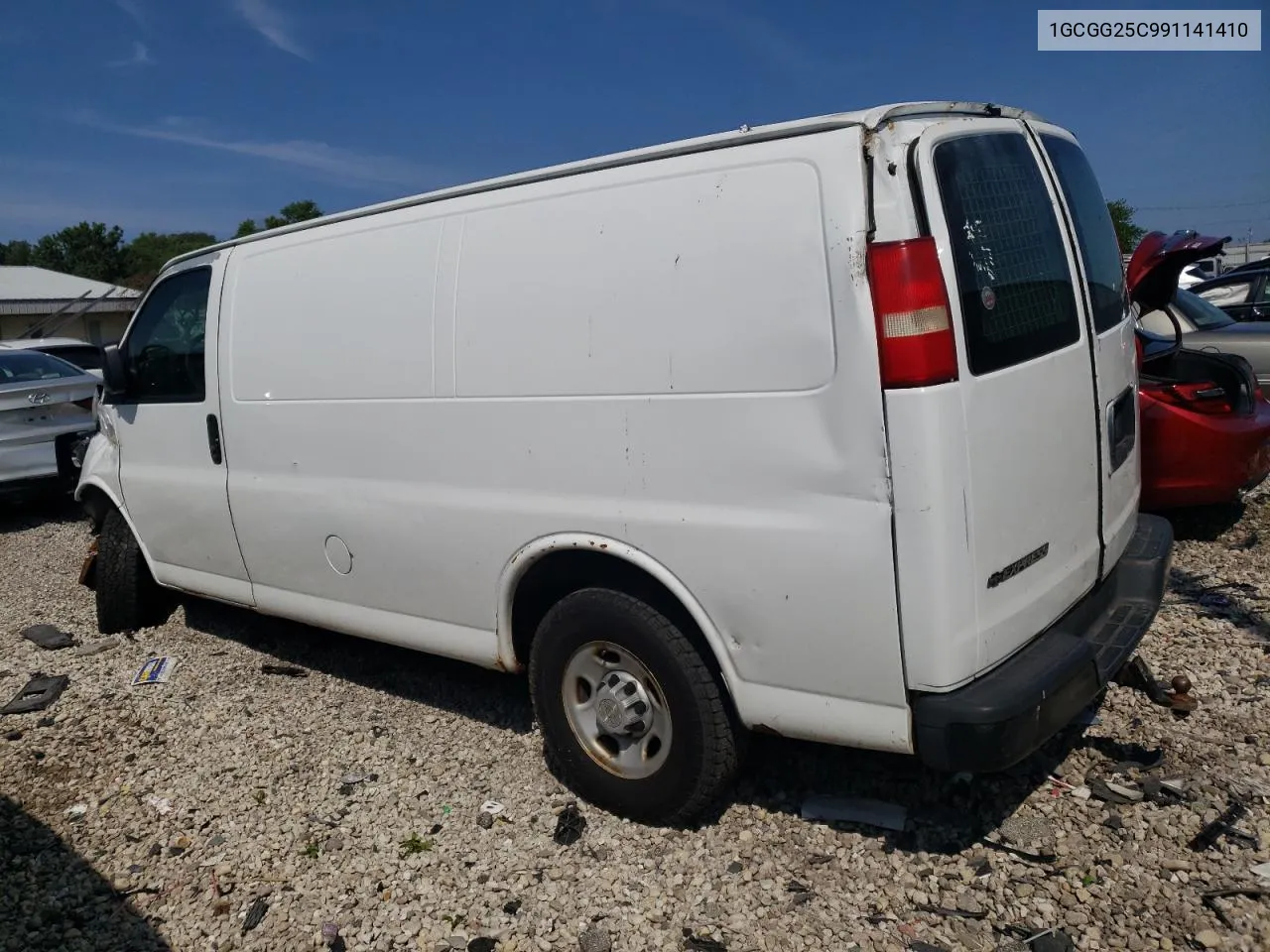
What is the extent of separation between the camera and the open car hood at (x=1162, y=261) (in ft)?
14.7

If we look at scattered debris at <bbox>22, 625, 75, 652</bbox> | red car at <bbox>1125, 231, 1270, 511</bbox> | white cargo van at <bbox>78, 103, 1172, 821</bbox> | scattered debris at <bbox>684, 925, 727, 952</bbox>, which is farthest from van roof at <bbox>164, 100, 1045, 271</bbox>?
scattered debris at <bbox>22, 625, 75, 652</bbox>

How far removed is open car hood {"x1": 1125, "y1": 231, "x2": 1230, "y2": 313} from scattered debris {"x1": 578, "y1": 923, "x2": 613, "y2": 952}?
3.52 meters

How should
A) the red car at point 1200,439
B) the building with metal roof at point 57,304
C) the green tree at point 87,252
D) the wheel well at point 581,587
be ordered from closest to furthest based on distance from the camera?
the wheel well at point 581,587 → the red car at point 1200,439 → the building with metal roof at point 57,304 → the green tree at point 87,252

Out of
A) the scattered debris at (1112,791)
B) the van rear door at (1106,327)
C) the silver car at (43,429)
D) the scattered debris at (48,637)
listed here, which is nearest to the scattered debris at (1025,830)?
the scattered debris at (1112,791)

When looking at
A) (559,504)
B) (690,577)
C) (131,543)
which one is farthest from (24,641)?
(690,577)

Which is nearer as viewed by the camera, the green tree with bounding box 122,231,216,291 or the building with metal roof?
the building with metal roof

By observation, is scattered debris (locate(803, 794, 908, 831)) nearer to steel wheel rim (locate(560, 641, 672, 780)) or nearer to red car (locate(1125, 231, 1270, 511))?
steel wheel rim (locate(560, 641, 672, 780))

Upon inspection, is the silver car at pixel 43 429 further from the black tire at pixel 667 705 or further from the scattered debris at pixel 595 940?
the scattered debris at pixel 595 940

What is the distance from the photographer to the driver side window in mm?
4719

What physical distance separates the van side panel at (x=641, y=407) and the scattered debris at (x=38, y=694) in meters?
1.96

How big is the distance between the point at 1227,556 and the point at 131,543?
631 centimetres

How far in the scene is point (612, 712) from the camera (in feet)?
10.7

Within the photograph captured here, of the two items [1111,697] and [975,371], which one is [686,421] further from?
[1111,697]

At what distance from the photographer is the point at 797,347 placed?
2.63 metres
